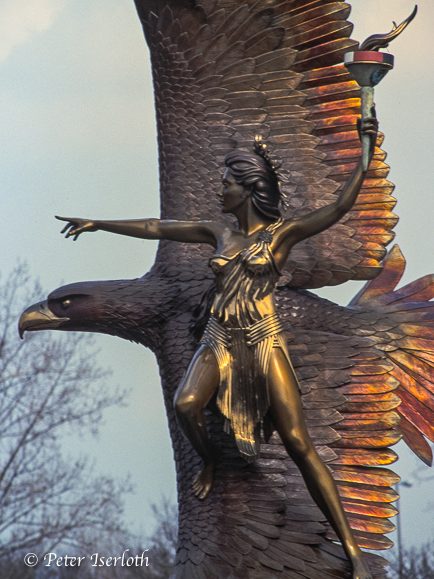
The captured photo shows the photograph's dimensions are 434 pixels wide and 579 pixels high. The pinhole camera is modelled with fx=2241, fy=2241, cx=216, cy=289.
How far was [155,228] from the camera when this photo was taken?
39.0 feet

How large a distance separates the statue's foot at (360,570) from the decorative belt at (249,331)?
1240 millimetres

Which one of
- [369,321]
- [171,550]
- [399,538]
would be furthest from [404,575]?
[369,321]

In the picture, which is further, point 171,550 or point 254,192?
point 171,550

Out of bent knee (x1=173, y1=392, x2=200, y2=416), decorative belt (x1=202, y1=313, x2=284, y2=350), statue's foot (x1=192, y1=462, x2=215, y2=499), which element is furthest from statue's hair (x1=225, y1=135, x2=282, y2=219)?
statue's foot (x1=192, y1=462, x2=215, y2=499)

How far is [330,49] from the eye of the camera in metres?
12.7

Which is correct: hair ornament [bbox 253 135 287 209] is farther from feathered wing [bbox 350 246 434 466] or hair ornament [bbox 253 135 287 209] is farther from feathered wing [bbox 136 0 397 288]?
feathered wing [bbox 350 246 434 466]

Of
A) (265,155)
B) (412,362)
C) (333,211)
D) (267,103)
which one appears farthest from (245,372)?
(267,103)

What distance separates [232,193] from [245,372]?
0.96m

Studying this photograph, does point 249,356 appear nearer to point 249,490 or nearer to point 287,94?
point 249,490

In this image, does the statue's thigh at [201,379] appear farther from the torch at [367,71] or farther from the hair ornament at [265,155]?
the torch at [367,71]

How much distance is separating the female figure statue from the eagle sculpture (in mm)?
417

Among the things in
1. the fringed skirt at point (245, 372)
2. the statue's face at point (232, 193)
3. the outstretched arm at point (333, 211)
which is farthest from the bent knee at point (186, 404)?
the statue's face at point (232, 193)

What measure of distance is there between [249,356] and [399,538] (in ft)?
24.3

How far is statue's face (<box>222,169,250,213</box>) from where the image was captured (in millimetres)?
11781
